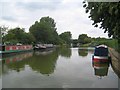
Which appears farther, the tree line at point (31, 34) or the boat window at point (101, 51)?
the tree line at point (31, 34)

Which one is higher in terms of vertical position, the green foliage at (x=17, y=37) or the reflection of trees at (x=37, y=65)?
the green foliage at (x=17, y=37)

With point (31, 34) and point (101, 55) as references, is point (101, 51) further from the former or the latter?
point (31, 34)

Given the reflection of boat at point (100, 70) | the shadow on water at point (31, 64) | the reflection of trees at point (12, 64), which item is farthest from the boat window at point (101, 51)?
the reflection of trees at point (12, 64)

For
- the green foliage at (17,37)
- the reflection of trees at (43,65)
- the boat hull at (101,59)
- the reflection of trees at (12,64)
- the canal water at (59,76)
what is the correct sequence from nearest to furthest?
the canal water at (59,76) → the reflection of trees at (43,65) → the reflection of trees at (12,64) → the boat hull at (101,59) → the green foliage at (17,37)

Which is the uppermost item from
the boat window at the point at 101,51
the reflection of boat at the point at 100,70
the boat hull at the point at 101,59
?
the boat window at the point at 101,51

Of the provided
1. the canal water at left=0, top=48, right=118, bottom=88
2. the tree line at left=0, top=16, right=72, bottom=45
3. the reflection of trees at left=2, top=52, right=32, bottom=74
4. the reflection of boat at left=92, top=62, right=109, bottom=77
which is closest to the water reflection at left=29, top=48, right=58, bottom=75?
the canal water at left=0, top=48, right=118, bottom=88

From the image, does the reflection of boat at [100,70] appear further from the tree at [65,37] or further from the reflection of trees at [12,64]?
the tree at [65,37]

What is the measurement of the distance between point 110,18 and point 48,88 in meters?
5.03

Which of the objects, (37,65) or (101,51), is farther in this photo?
(101,51)

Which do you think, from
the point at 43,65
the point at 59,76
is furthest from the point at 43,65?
the point at 59,76

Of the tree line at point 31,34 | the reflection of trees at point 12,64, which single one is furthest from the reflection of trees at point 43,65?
the tree line at point 31,34

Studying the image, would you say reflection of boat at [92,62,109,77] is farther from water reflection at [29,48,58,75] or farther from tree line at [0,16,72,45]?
tree line at [0,16,72,45]

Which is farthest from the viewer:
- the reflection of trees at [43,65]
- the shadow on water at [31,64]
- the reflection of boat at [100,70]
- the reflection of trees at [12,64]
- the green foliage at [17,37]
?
the green foliage at [17,37]

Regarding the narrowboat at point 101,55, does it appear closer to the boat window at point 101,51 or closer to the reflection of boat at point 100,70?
the boat window at point 101,51
